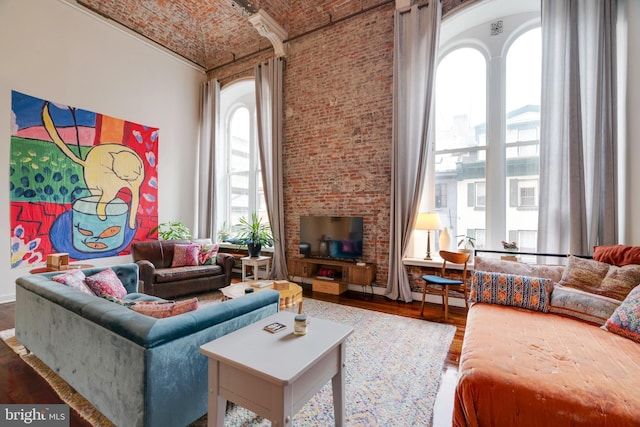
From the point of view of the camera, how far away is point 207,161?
6.30 meters

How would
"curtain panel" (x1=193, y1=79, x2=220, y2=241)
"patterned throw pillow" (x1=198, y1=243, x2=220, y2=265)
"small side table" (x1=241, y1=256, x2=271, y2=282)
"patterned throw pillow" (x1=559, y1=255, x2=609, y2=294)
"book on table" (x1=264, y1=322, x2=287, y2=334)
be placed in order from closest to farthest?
"book on table" (x1=264, y1=322, x2=287, y2=334) → "patterned throw pillow" (x1=559, y1=255, x2=609, y2=294) → "patterned throw pillow" (x1=198, y1=243, x2=220, y2=265) → "small side table" (x1=241, y1=256, x2=271, y2=282) → "curtain panel" (x1=193, y1=79, x2=220, y2=241)

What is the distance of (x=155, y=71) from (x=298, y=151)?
3.37 m

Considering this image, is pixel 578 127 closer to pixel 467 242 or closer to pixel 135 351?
pixel 467 242

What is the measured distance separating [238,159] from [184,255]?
2889 mm

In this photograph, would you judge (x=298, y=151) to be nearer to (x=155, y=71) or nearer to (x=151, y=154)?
(x=151, y=154)

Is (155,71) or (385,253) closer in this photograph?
(385,253)

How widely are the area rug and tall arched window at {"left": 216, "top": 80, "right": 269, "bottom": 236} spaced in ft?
12.7

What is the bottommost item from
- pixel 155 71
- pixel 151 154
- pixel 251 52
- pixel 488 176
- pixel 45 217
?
pixel 45 217

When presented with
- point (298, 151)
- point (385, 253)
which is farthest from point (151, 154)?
point (385, 253)

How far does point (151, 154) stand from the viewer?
18.0 feet

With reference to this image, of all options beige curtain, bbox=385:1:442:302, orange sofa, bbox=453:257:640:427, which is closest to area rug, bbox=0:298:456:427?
orange sofa, bbox=453:257:640:427

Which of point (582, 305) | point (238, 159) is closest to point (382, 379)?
point (582, 305)

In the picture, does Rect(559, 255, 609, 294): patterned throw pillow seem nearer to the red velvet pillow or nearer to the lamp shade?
the red velvet pillow

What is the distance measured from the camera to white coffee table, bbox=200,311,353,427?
1160 millimetres
